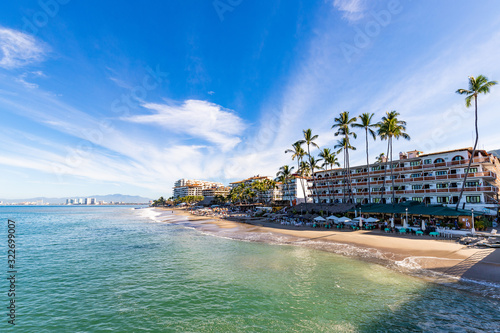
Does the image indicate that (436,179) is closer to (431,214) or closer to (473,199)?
(473,199)

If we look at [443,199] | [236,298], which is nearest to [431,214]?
[443,199]

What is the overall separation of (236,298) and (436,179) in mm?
43088

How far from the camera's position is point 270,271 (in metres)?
19.2

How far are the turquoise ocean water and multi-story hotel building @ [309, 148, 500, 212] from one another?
96.2 feet

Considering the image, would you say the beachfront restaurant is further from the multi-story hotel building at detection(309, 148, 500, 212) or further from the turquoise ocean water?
the turquoise ocean water

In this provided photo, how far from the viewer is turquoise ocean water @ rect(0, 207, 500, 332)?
37.3 ft

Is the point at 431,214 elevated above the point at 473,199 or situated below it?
below

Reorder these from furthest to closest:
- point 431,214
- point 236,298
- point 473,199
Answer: point 473,199 → point 431,214 → point 236,298

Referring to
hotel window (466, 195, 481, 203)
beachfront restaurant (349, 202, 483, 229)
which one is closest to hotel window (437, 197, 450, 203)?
hotel window (466, 195, 481, 203)

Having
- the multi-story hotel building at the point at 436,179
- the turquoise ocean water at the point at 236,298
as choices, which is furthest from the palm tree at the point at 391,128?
the turquoise ocean water at the point at 236,298

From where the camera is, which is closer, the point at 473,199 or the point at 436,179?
the point at 473,199

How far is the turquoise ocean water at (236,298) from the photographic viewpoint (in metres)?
11.4

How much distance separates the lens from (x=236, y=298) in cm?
1432

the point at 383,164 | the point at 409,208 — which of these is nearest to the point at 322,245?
the point at 409,208
